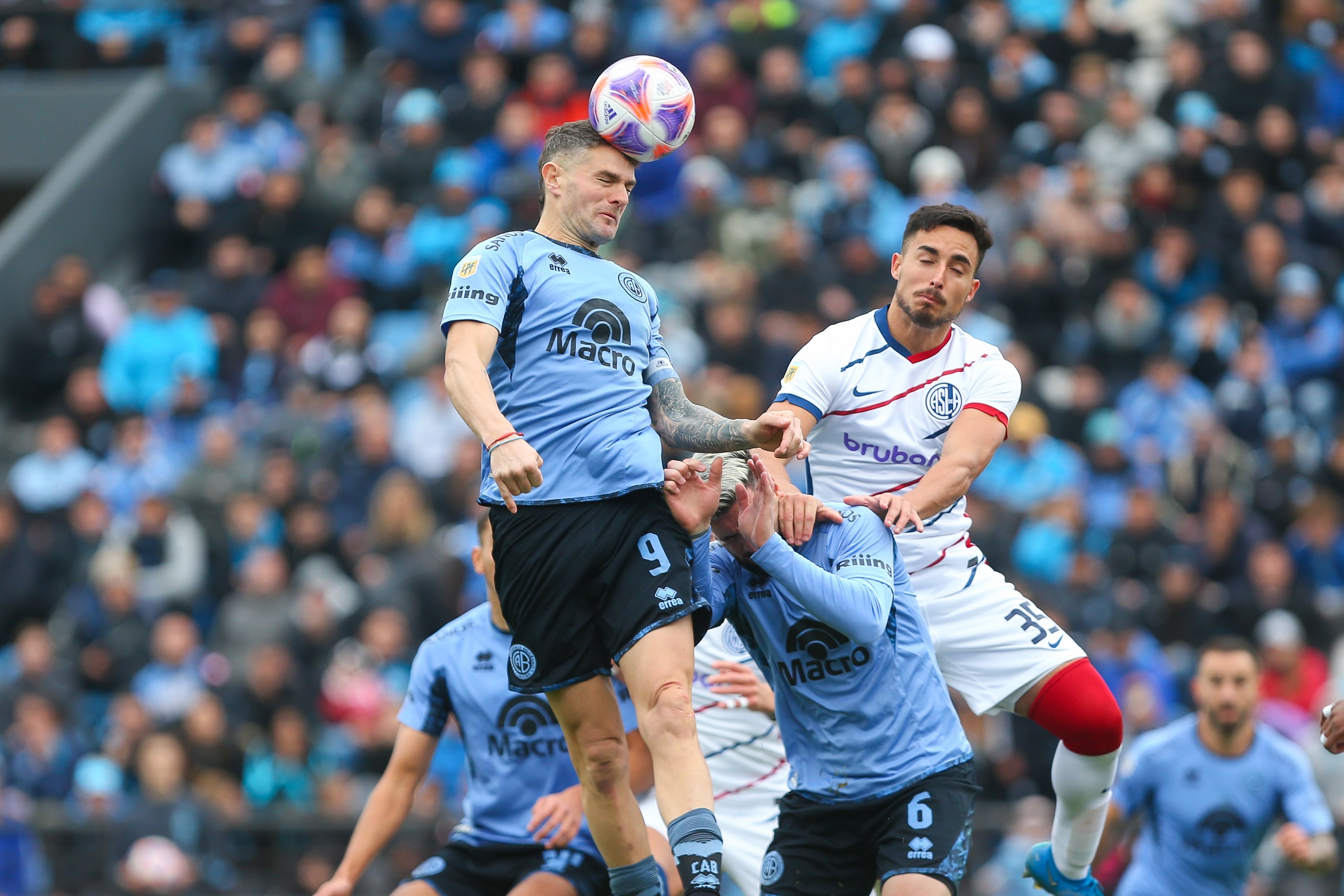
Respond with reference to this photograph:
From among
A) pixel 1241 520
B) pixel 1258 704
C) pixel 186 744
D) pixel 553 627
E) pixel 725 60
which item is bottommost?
pixel 186 744

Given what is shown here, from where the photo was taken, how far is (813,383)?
7.52 metres

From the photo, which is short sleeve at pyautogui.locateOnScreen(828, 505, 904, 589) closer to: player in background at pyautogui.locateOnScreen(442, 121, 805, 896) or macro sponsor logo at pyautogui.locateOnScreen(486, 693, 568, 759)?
player in background at pyautogui.locateOnScreen(442, 121, 805, 896)

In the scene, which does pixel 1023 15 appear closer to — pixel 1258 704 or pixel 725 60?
pixel 725 60

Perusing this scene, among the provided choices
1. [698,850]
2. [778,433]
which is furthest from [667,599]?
[698,850]

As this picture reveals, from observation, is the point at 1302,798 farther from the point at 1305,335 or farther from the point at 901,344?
the point at 1305,335

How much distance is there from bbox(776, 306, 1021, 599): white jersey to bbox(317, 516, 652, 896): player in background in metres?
1.47

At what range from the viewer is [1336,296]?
52.9 feet

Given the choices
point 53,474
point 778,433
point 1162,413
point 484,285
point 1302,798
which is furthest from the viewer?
point 53,474

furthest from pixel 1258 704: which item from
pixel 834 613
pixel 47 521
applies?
pixel 47 521

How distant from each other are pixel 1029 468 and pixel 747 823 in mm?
6911

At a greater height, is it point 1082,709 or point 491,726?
point 1082,709

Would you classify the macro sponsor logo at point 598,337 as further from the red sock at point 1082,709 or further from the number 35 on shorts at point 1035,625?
the red sock at point 1082,709

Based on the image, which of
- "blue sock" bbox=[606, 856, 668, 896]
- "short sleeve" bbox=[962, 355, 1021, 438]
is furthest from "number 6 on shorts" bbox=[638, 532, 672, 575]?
"short sleeve" bbox=[962, 355, 1021, 438]

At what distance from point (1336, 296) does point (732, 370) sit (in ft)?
18.1
